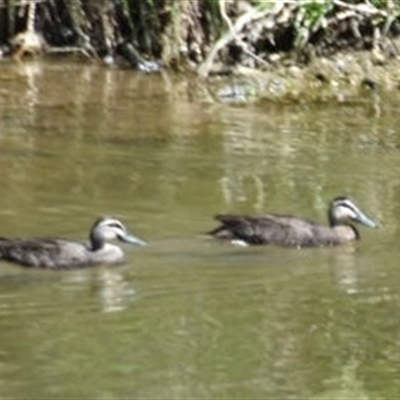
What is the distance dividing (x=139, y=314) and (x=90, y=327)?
0.45 meters

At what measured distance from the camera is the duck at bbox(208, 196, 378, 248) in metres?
13.8

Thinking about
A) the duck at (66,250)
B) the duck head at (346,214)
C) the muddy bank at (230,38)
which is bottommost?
the duck at (66,250)

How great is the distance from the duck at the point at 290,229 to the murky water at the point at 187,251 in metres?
0.11

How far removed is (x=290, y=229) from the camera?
1388cm

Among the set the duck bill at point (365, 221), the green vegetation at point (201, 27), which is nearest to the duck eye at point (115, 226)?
the duck bill at point (365, 221)

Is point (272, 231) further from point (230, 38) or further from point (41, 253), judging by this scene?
point (230, 38)

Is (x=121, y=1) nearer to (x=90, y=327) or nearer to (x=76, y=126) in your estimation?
(x=76, y=126)

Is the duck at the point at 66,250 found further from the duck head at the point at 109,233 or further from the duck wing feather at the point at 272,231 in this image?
the duck wing feather at the point at 272,231

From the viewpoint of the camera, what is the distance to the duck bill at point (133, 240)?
1341cm

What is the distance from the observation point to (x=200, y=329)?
36.1 feet

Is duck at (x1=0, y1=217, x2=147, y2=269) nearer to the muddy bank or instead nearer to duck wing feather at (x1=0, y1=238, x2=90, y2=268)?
A: duck wing feather at (x1=0, y1=238, x2=90, y2=268)

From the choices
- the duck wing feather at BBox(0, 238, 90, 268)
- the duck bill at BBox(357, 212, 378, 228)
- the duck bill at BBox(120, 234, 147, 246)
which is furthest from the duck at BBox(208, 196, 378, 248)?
the duck wing feather at BBox(0, 238, 90, 268)

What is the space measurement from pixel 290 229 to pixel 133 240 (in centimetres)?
111

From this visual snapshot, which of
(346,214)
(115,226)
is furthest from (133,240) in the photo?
(346,214)
